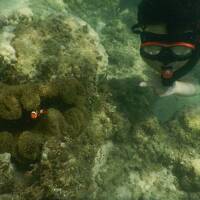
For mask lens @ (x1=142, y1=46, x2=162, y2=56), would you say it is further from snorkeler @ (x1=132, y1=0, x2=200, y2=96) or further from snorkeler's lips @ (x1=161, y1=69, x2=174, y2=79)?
snorkeler's lips @ (x1=161, y1=69, x2=174, y2=79)

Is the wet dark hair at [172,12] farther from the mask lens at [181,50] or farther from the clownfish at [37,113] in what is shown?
the clownfish at [37,113]

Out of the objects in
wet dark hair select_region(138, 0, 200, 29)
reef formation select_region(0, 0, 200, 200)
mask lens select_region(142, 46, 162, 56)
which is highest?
wet dark hair select_region(138, 0, 200, 29)

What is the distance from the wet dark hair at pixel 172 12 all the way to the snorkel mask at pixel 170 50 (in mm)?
145

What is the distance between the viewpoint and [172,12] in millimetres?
3643

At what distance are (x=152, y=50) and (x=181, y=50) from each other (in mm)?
376

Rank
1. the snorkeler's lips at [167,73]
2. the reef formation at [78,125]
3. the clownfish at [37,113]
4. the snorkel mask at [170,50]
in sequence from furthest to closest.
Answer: the snorkeler's lips at [167,73] < the snorkel mask at [170,50] < the clownfish at [37,113] < the reef formation at [78,125]

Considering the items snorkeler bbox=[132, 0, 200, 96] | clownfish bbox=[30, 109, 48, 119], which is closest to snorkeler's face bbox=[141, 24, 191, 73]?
snorkeler bbox=[132, 0, 200, 96]

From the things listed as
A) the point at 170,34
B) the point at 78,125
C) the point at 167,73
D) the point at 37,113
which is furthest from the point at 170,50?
the point at 37,113

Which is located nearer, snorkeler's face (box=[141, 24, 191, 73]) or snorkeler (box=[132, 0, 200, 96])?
snorkeler (box=[132, 0, 200, 96])

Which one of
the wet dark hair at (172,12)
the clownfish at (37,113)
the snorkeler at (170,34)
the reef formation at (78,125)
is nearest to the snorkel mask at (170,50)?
the snorkeler at (170,34)

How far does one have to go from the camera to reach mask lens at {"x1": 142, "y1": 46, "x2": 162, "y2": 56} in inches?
157

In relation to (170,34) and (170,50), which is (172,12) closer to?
(170,34)

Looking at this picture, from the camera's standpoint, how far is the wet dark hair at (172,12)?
11.9 ft

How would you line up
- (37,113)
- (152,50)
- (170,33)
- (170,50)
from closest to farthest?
(37,113) → (170,33) → (170,50) → (152,50)
